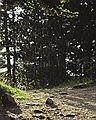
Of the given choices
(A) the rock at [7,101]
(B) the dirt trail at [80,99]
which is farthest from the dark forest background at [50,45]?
(A) the rock at [7,101]

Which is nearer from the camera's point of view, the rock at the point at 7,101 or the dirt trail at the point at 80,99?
the rock at the point at 7,101

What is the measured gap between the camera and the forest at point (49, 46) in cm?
3644

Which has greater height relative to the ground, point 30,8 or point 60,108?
point 30,8

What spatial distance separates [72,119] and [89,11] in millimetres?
27147

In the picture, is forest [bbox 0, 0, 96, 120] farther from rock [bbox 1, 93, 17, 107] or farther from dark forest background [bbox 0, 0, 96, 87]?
rock [bbox 1, 93, 17, 107]

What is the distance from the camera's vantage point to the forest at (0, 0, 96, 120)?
120 ft

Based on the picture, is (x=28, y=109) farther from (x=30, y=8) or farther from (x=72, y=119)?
(x=30, y=8)

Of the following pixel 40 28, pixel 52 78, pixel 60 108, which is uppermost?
pixel 40 28

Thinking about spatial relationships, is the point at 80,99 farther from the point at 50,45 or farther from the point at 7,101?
the point at 50,45

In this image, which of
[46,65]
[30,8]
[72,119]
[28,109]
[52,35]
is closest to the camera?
[72,119]

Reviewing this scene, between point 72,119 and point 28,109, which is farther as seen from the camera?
point 28,109

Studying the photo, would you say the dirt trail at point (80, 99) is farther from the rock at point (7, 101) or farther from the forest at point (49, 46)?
the forest at point (49, 46)

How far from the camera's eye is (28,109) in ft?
34.8

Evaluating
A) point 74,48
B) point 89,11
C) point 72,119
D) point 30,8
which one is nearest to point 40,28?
point 74,48
